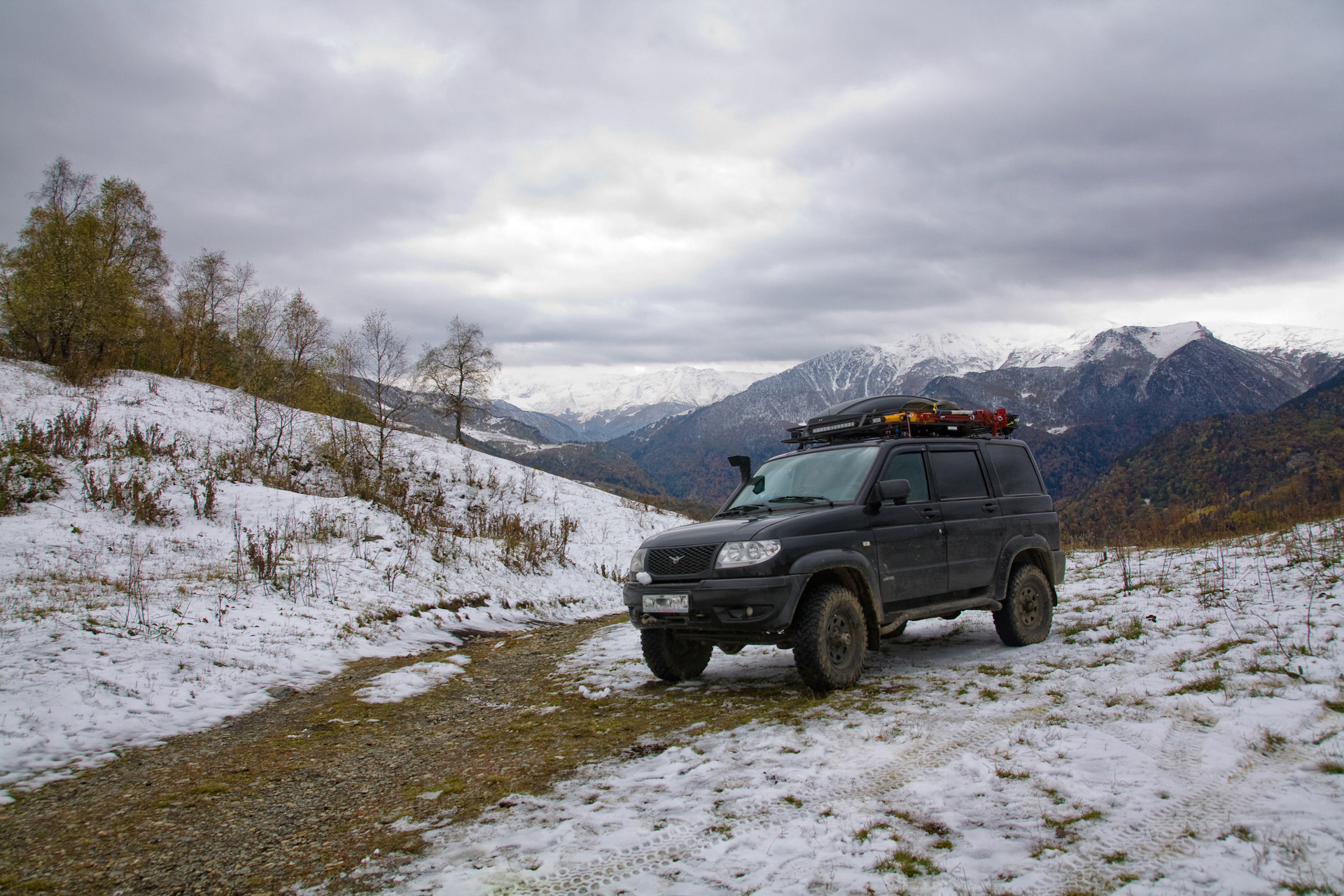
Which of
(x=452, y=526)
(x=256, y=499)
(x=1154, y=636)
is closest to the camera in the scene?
(x=1154, y=636)

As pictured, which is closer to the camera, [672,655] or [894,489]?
[894,489]

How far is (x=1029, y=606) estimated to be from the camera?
698 centimetres

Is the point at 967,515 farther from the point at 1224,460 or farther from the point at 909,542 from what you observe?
the point at 1224,460

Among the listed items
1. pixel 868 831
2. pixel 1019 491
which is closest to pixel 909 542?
pixel 1019 491

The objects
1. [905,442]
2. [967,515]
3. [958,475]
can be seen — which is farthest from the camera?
[958,475]

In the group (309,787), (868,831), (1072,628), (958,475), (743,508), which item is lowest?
(309,787)

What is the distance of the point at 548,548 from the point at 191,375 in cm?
3223

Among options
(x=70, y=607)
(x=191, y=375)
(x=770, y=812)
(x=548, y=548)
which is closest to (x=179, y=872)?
(x=770, y=812)

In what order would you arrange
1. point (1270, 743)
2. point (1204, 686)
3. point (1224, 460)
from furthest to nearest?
point (1224, 460), point (1204, 686), point (1270, 743)

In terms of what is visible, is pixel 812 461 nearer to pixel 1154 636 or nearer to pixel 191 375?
pixel 1154 636

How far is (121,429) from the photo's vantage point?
63.6 feet

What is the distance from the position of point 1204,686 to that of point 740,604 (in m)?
3.07

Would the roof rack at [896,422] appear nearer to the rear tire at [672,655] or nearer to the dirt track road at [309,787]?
the rear tire at [672,655]

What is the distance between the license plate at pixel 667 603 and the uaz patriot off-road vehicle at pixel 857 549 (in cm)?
1
